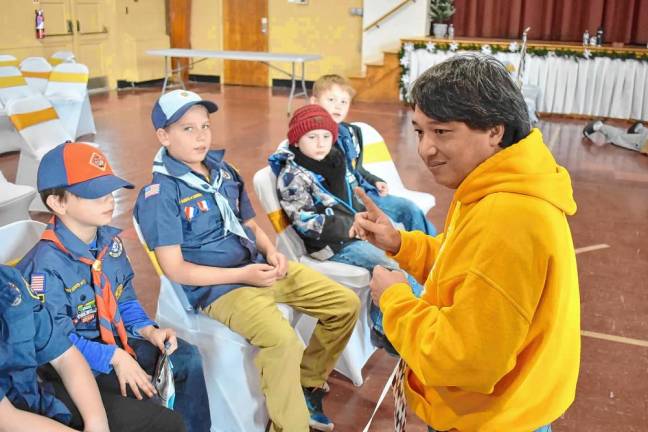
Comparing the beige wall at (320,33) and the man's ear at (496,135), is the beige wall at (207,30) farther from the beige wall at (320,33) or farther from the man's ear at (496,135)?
the man's ear at (496,135)

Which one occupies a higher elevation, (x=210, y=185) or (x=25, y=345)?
(x=210, y=185)

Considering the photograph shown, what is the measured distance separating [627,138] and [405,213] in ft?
17.3

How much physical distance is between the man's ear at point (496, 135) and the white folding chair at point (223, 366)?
1.27 metres

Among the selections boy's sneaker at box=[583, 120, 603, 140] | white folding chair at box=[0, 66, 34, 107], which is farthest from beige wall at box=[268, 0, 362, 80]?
white folding chair at box=[0, 66, 34, 107]

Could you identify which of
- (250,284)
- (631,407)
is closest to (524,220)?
(250,284)

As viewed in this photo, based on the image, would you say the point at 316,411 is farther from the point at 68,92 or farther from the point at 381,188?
the point at 68,92

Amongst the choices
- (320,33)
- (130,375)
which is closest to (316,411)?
(130,375)

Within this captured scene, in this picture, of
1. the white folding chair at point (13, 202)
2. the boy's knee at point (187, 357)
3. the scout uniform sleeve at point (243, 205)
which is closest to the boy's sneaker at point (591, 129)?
the scout uniform sleeve at point (243, 205)

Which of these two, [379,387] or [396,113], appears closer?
[379,387]

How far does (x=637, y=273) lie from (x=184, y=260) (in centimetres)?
295

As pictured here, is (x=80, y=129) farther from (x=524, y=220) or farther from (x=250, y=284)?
(x=524, y=220)

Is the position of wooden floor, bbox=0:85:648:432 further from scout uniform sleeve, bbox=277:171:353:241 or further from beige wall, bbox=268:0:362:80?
beige wall, bbox=268:0:362:80

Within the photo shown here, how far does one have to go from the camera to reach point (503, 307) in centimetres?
115

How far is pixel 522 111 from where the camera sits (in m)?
1.21
